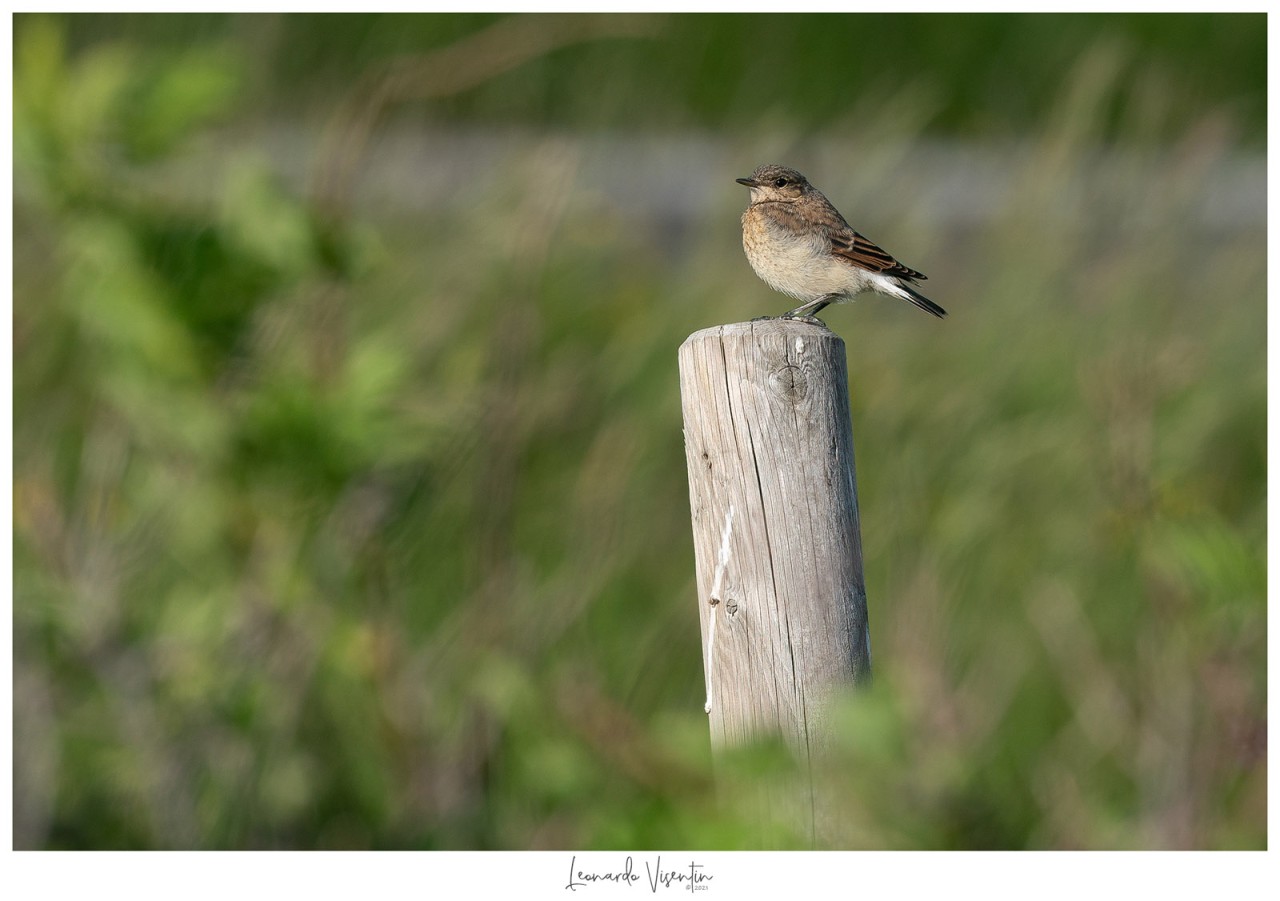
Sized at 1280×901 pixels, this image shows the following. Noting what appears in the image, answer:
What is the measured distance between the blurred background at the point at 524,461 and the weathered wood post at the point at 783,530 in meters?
0.20

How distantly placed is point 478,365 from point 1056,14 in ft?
17.0

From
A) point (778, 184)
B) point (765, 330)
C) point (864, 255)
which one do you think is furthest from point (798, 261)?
point (765, 330)

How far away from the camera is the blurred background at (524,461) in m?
4.00

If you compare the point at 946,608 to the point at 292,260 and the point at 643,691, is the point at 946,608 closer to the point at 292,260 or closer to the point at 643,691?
the point at 643,691

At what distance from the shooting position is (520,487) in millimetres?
5328

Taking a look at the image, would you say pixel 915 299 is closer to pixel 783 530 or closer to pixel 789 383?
pixel 789 383

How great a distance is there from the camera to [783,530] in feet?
8.70

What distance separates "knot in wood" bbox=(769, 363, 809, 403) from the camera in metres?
2.66

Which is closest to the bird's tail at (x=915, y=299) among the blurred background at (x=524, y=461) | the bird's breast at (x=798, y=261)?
the bird's breast at (x=798, y=261)

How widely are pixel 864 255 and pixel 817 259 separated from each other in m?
0.15

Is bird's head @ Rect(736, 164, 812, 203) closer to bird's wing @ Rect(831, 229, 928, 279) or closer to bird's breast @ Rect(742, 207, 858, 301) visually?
bird's breast @ Rect(742, 207, 858, 301)

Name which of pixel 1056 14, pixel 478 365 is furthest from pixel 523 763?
pixel 1056 14

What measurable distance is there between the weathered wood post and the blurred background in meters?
0.20

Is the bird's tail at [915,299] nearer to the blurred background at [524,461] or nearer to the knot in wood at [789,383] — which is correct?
the blurred background at [524,461]
